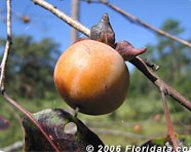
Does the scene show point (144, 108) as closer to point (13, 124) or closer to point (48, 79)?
point (48, 79)

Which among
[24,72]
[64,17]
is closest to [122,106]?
[24,72]

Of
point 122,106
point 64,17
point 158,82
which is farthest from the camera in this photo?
point 122,106

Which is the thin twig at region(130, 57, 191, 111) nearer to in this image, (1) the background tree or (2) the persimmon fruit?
(2) the persimmon fruit

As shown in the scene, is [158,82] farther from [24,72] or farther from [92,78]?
[24,72]

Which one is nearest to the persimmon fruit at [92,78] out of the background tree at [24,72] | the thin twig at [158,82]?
the thin twig at [158,82]

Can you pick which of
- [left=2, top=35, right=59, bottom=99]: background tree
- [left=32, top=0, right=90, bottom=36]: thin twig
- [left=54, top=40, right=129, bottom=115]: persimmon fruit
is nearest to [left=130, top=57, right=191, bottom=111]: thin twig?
[left=54, top=40, right=129, bottom=115]: persimmon fruit

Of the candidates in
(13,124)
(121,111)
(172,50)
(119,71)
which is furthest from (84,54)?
(172,50)
